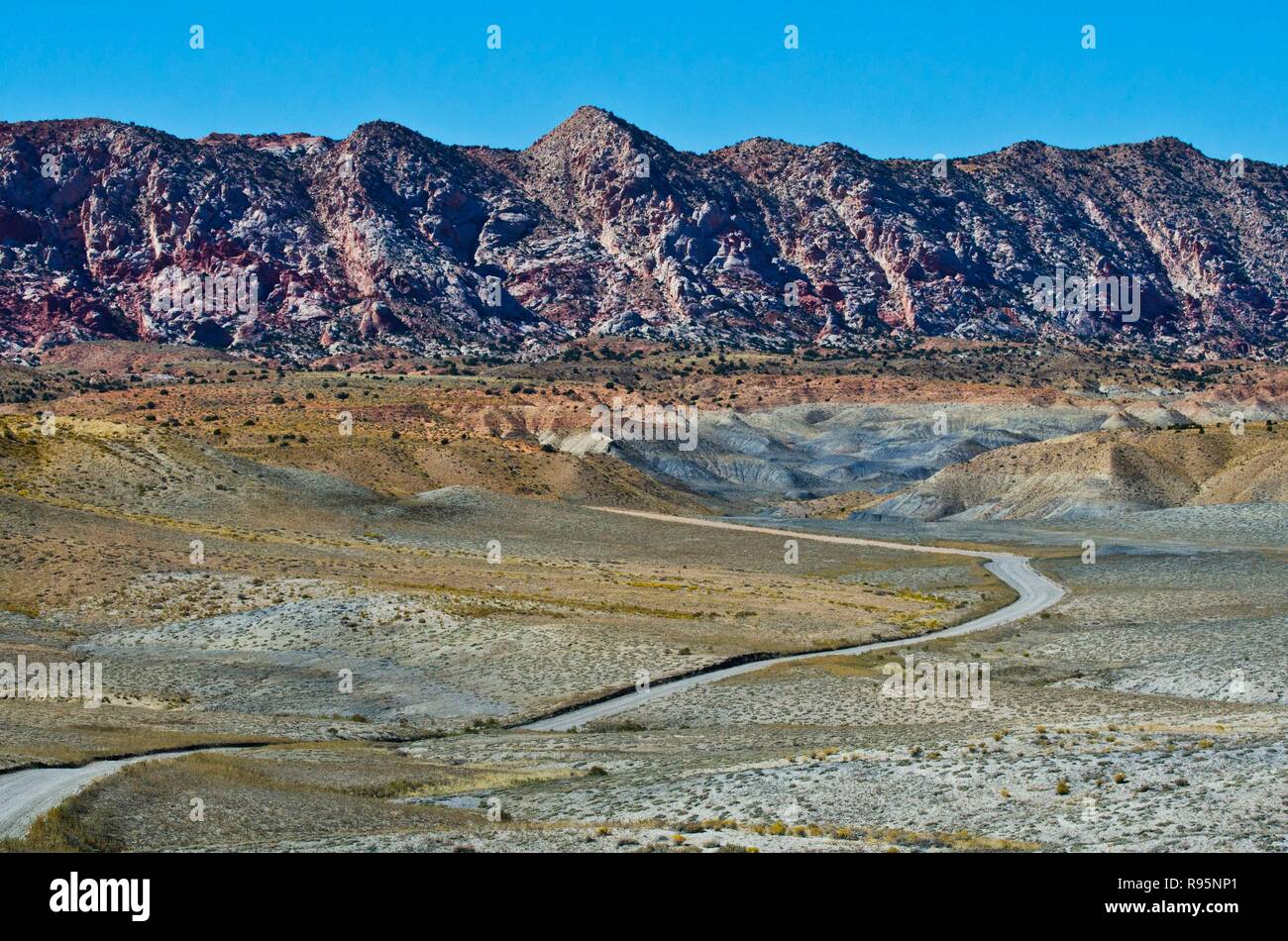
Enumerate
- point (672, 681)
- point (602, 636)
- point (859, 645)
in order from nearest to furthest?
point (672, 681) < point (602, 636) < point (859, 645)

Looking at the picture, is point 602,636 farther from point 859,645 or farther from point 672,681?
point 859,645

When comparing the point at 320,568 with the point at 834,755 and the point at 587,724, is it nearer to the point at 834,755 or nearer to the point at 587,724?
the point at 587,724

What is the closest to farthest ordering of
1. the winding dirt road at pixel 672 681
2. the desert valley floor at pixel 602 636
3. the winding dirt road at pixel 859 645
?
the winding dirt road at pixel 672 681
the desert valley floor at pixel 602 636
the winding dirt road at pixel 859 645

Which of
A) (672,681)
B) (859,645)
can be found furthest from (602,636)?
(859,645)

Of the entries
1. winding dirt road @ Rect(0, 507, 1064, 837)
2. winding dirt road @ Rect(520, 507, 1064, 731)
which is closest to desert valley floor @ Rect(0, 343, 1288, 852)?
winding dirt road @ Rect(0, 507, 1064, 837)

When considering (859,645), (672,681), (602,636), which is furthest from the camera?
(859,645)

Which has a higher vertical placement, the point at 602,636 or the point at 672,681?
the point at 602,636

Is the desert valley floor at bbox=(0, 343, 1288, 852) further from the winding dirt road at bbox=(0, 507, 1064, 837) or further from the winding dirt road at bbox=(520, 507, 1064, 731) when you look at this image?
the winding dirt road at bbox=(520, 507, 1064, 731)

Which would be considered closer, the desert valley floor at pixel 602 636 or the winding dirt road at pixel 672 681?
the winding dirt road at pixel 672 681

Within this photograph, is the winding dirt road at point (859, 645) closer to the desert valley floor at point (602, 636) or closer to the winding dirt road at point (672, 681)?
the winding dirt road at point (672, 681)

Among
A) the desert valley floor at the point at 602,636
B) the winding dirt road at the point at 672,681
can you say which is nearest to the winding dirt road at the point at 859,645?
the winding dirt road at the point at 672,681

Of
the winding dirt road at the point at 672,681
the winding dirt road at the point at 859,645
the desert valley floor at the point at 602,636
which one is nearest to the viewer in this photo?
the winding dirt road at the point at 672,681
